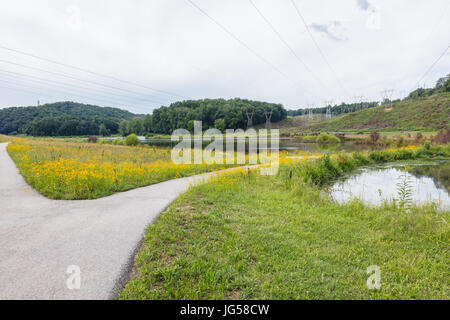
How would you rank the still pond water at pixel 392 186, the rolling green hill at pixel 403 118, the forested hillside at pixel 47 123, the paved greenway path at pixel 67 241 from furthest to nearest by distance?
the forested hillside at pixel 47 123, the rolling green hill at pixel 403 118, the still pond water at pixel 392 186, the paved greenway path at pixel 67 241

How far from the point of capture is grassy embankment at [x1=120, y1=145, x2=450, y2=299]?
2906mm

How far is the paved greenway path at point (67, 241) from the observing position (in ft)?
8.89

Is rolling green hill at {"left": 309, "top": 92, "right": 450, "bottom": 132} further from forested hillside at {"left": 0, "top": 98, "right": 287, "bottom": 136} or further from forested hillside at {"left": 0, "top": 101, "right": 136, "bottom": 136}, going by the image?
forested hillside at {"left": 0, "top": 101, "right": 136, "bottom": 136}

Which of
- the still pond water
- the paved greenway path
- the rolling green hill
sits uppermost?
the rolling green hill

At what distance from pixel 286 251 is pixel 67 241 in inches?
151

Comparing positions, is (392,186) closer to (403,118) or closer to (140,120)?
(403,118)

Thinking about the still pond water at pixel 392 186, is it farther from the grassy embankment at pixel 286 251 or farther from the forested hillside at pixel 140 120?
the forested hillside at pixel 140 120

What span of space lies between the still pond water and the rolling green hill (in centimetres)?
5453

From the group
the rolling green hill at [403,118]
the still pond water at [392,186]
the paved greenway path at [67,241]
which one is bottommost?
the still pond water at [392,186]

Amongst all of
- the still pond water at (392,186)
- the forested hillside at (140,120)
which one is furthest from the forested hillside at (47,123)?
the still pond water at (392,186)

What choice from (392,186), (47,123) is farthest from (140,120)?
(392,186)

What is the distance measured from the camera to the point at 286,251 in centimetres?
383

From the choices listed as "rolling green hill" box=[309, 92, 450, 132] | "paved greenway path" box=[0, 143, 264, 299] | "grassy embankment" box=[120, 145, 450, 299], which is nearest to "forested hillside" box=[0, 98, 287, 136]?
"rolling green hill" box=[309, 92, 450, 132]

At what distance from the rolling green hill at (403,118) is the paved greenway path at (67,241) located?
69805 mm
